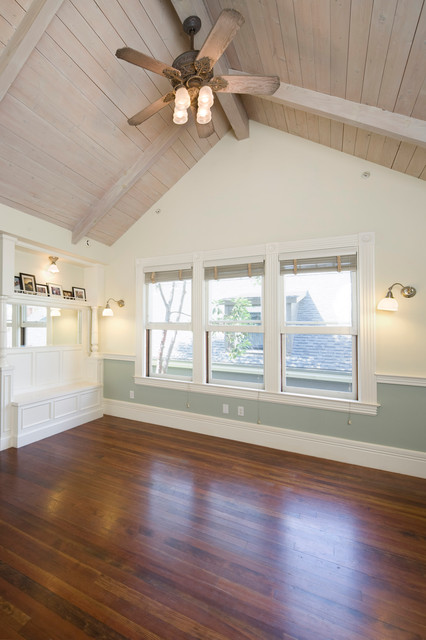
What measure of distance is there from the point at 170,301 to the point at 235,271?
1.09 metres

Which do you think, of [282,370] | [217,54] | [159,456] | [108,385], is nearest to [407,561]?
→ [282,370]

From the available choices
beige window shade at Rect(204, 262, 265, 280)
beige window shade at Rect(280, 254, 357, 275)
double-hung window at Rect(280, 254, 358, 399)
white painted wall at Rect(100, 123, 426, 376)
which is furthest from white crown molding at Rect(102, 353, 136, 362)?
beige window shade at Rect(280, 254, 357, 275)

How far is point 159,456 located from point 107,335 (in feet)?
7.24

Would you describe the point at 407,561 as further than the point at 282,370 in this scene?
No

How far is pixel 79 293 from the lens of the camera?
14.3ft

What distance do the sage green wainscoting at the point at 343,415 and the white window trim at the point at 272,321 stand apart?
3.1 inches

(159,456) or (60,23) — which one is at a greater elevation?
(60,23)

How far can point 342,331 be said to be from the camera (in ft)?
9.74

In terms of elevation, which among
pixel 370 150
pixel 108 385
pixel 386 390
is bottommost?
pixel 108 385

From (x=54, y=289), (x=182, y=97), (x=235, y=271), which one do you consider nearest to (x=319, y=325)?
(x=235, y=271)

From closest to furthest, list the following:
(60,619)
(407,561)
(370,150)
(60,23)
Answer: (60,619), (407,561), (60,23), (370,150)

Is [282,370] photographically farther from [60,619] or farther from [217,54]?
[217,54]

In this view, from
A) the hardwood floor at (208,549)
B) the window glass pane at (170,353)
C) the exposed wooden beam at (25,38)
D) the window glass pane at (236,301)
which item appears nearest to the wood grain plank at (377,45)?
the window glass pane at (236,301)

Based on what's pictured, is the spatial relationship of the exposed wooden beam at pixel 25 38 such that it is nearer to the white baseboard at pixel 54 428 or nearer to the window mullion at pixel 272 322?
the window mullion at pixel 272 322
